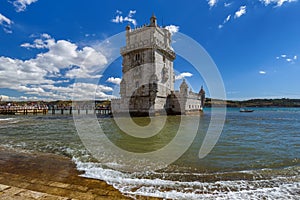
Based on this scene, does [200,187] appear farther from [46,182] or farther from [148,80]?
[148,80]

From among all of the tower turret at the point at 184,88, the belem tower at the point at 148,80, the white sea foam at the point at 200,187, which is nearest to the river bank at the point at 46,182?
the white sea foam at the point at 200,187

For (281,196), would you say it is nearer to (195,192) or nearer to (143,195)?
(195,192)

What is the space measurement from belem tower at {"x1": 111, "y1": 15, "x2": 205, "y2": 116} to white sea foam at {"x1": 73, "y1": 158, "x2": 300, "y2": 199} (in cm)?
2675

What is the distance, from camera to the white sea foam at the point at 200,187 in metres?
3.98

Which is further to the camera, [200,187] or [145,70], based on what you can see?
[145,70]

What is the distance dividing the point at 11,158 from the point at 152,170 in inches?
219

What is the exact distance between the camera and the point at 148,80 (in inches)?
1319

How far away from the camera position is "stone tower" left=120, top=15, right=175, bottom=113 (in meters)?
32.9

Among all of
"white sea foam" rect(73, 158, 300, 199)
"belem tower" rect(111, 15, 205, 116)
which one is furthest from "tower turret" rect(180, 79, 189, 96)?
"white sea foam" rect(73, 158, 300, 199)

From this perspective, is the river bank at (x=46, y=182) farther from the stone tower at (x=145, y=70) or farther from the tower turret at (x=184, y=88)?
the tower turret at (x=184, y=88)

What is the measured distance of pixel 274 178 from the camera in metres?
5.13

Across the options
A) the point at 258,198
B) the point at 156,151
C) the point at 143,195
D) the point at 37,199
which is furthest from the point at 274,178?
the point at 37,199

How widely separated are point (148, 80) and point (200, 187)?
1168 inches

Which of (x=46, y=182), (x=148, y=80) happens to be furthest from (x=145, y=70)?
(x=46, y=182)
